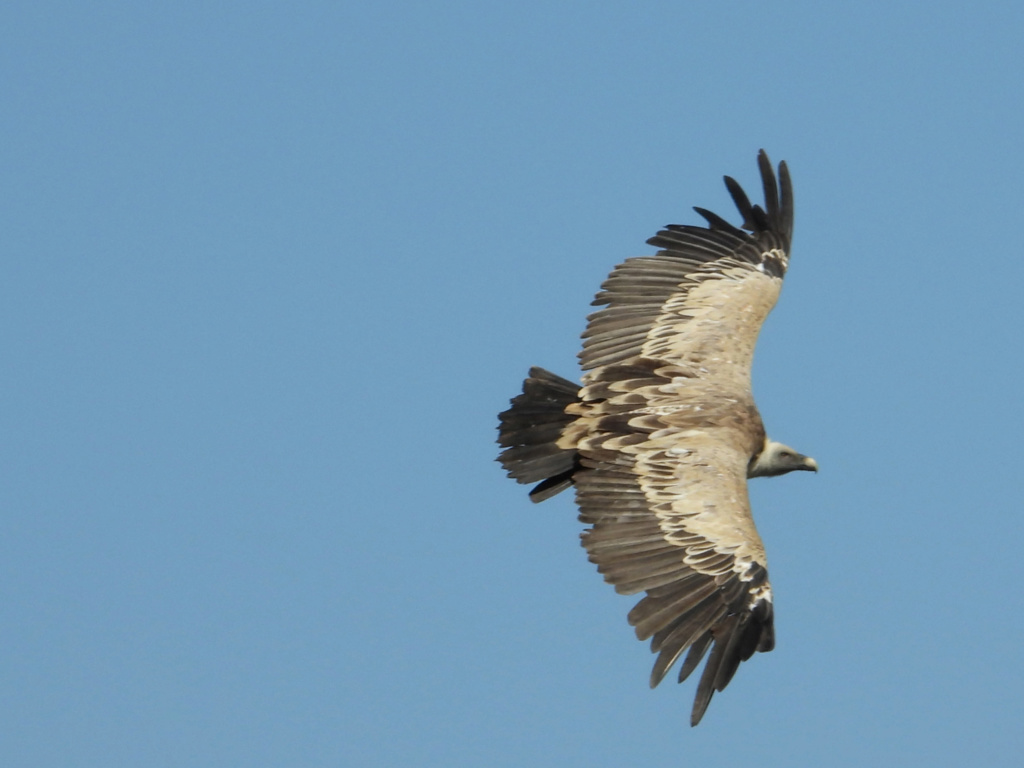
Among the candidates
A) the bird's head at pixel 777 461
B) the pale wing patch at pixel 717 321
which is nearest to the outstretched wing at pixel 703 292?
the pale wing patch at pixel 717 321

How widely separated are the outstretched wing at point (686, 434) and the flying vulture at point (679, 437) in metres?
0.01

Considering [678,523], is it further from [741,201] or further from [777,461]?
[741,201]

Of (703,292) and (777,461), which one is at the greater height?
(703,292)

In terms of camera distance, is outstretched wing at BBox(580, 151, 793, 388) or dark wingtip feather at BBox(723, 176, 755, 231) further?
dark wingtip feather at BBox(723, 176, 755, 231)

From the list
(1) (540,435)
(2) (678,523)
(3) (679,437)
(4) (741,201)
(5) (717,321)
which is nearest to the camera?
(2) (678,523)

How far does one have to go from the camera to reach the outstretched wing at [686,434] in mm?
12609

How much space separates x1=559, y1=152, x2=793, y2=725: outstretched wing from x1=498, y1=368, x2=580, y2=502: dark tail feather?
146mm

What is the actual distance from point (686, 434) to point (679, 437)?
3.2 inches

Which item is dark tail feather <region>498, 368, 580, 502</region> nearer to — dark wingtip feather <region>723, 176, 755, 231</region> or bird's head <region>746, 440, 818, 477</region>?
bird's head <region>746, 440, 818, 477</region>

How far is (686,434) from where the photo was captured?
45.2 ft

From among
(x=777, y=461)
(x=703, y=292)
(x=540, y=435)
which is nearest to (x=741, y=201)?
(x=703, y=292)

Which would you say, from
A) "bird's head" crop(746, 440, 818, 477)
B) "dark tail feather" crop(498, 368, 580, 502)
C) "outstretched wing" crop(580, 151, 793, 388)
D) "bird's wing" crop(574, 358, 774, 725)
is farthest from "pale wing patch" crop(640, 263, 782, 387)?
"dark tail feather" crop(498, 368, 580, 502)

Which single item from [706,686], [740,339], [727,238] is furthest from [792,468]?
[706,686]

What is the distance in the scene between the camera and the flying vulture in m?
12.6
